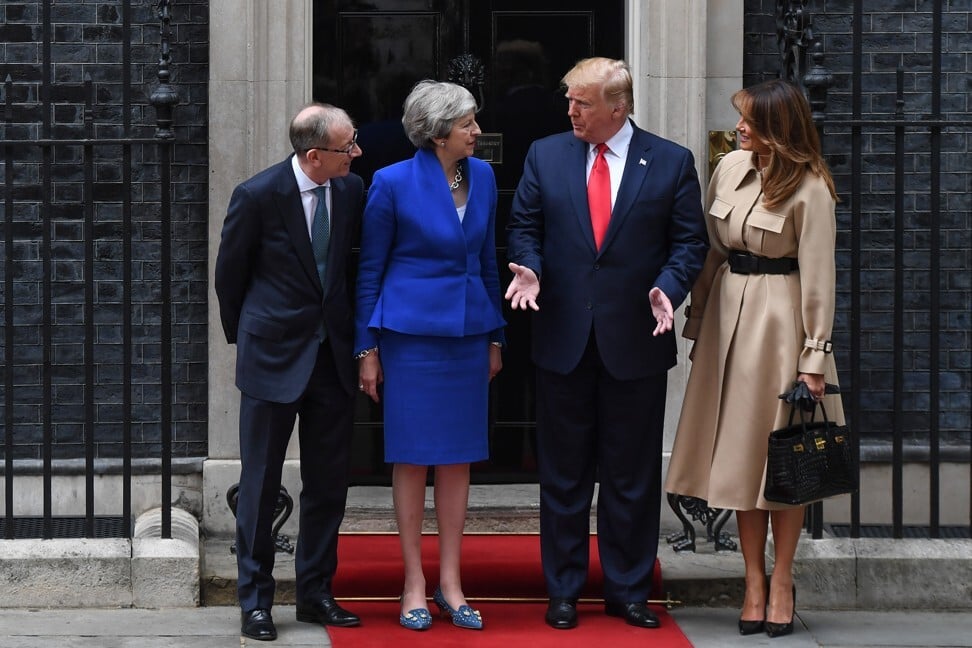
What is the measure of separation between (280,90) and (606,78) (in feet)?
5.70

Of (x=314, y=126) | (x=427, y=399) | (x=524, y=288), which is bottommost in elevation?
(x=427, y=399)

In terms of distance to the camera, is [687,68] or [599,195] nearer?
[599,195]

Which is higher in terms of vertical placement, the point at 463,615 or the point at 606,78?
the point at 606,78

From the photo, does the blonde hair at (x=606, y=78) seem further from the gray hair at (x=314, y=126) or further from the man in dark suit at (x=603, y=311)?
the gray hair at (x=314, y=126)

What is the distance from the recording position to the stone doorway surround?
6.93 m

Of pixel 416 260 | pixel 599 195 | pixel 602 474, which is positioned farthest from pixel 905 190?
pixel 416 260

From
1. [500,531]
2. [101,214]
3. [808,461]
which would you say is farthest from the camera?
[101,214]

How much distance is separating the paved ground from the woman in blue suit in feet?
1.91

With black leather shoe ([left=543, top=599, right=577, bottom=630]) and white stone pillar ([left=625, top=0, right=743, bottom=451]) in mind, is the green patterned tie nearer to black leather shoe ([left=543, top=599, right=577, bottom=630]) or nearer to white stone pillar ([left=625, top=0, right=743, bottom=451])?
black leather shoe ([left=543, top=599, right=577, bottom=630])

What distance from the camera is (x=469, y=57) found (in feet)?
24.0

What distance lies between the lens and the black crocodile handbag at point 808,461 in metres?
5.59

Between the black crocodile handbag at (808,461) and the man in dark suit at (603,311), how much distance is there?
540 millimetres

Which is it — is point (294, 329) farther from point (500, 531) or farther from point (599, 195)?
point (500, 531)

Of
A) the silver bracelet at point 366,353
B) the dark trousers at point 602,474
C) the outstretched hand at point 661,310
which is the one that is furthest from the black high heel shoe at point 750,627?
the silver bracelet at point 366,353
